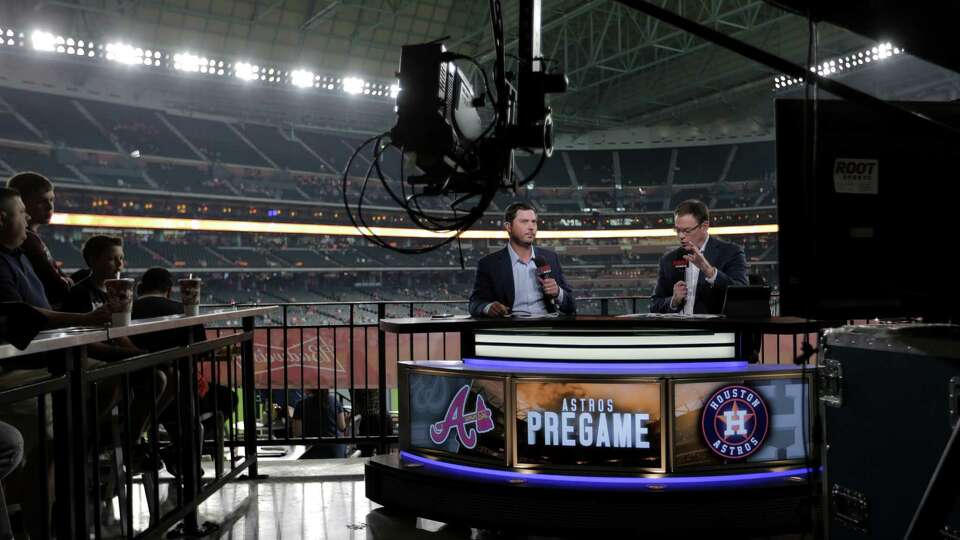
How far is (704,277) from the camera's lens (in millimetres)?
3590

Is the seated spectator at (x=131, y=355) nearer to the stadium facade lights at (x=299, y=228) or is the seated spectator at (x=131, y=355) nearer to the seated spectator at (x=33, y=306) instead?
the seated spectator at (x=33, y=306)

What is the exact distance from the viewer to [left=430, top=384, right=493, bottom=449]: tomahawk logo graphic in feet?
10.2

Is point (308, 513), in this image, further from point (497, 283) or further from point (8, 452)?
point (8, 452)

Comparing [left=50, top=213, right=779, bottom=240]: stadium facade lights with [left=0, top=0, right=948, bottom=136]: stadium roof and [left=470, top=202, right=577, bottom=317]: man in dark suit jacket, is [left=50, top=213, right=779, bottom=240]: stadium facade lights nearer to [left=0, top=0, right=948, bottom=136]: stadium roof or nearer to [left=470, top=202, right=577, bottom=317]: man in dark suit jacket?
[left=0, top=0, right=948, bottom=136]: stadium roof

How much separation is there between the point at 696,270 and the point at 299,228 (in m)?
19.7

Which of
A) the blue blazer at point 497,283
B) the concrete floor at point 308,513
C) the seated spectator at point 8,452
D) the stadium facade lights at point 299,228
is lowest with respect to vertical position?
the concrete floor at point 308,513

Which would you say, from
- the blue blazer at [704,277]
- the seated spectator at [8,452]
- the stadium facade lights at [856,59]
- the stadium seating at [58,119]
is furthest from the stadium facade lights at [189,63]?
the seated spectator at [8,452]

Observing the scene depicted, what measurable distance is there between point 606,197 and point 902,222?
25.4 metres

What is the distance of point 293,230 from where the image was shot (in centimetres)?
2217

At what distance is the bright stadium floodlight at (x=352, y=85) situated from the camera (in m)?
18.0

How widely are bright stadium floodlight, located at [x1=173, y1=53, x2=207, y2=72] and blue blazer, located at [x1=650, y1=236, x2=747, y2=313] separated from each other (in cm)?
1460

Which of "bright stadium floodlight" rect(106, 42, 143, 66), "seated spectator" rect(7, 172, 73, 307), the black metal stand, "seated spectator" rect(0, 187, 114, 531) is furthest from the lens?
"bright stadium floodlight" rect(106, 42, 143, 66)

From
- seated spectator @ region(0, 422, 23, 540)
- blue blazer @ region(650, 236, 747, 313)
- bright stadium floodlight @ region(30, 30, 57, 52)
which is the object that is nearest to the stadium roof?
bright stadium floodlight @ region(30, 30, 57, 52)

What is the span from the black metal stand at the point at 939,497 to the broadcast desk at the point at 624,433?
1.82 meters
